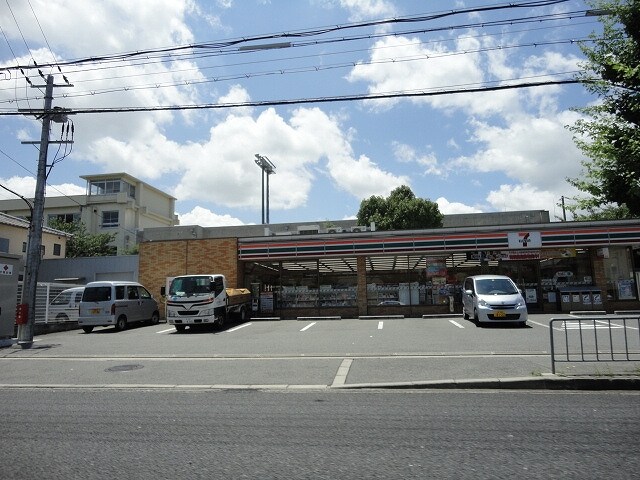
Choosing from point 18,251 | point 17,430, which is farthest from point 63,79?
point 18,251

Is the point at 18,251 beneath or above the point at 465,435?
above

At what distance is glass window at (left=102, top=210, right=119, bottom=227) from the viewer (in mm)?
52875

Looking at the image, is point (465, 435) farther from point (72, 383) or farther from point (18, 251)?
point (18, 251)

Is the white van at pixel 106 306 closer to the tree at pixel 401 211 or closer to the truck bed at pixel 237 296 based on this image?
the truck bed at pixel 237 296

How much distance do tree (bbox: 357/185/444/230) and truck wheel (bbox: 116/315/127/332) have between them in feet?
81.8

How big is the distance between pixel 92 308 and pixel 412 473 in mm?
17498

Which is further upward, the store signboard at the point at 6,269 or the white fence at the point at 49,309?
the store signboard at the point at 6,269

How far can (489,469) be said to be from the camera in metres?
4.01

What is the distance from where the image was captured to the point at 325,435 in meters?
5.04

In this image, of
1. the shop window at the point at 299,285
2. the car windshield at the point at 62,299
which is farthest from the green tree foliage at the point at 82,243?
the shop window at the point at 299,285

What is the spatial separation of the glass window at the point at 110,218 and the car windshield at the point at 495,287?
1822 inches

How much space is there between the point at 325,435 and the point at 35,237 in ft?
46.3

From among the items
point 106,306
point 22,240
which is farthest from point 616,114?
point 22,240

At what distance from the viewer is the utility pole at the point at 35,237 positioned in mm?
14391
